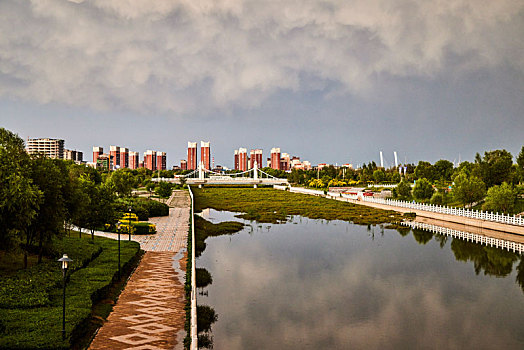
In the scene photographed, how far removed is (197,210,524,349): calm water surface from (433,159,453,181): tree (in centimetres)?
5384

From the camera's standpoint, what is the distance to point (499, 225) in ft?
90.1

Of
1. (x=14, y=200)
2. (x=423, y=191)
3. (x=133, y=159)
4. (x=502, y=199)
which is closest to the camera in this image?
(x=14, y=200)

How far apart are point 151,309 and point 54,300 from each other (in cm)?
249

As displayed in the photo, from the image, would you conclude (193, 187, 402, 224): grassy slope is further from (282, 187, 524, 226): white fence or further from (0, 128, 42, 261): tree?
(0, 128, 42, 261): tree

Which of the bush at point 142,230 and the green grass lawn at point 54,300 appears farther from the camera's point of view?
the bush at point 142,230

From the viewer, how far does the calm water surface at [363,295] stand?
36.9 feet

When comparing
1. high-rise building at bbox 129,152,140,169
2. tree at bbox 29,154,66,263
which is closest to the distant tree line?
tree at bbox 29,154,66,263

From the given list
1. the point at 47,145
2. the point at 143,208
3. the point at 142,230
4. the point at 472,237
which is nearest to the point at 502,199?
the point at 472,237

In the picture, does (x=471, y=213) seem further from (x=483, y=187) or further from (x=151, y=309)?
(x=151, y=309)

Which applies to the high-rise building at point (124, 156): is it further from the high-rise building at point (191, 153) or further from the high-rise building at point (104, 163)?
the high-rise building at point (104, 163)

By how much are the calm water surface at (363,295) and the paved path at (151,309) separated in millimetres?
1361

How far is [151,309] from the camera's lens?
11.0 metres

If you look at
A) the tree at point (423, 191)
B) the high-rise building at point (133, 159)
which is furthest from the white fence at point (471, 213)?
the high-rise building at point (133, 159)

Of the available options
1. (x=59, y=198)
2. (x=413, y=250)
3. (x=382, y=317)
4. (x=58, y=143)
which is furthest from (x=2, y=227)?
(x=58, y=143)
